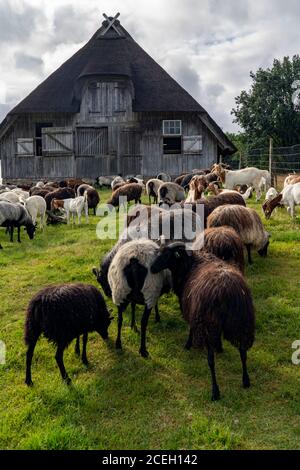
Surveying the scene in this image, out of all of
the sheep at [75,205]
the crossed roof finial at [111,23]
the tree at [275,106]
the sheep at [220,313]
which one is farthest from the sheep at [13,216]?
the tree at [275,106]

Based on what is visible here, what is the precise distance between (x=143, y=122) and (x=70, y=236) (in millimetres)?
15433

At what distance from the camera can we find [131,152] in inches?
1041

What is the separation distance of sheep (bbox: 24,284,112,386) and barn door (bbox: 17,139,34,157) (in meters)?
23.5

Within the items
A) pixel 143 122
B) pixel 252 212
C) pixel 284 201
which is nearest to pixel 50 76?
pixel 143 122

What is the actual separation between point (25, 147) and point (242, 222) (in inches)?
864

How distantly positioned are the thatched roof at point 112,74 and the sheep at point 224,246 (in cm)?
2027

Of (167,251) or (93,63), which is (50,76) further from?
(167,251)

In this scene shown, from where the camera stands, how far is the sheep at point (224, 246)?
6371 millimetres

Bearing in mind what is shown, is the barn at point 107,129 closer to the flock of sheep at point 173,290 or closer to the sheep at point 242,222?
the sheep at point 242,222

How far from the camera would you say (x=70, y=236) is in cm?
1249

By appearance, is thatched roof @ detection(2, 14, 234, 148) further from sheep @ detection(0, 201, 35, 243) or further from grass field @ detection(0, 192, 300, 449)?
grass field @ detection(0, 192, 300, 449)

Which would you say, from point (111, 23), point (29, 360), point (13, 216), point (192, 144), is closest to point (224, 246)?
point (29, 360)
